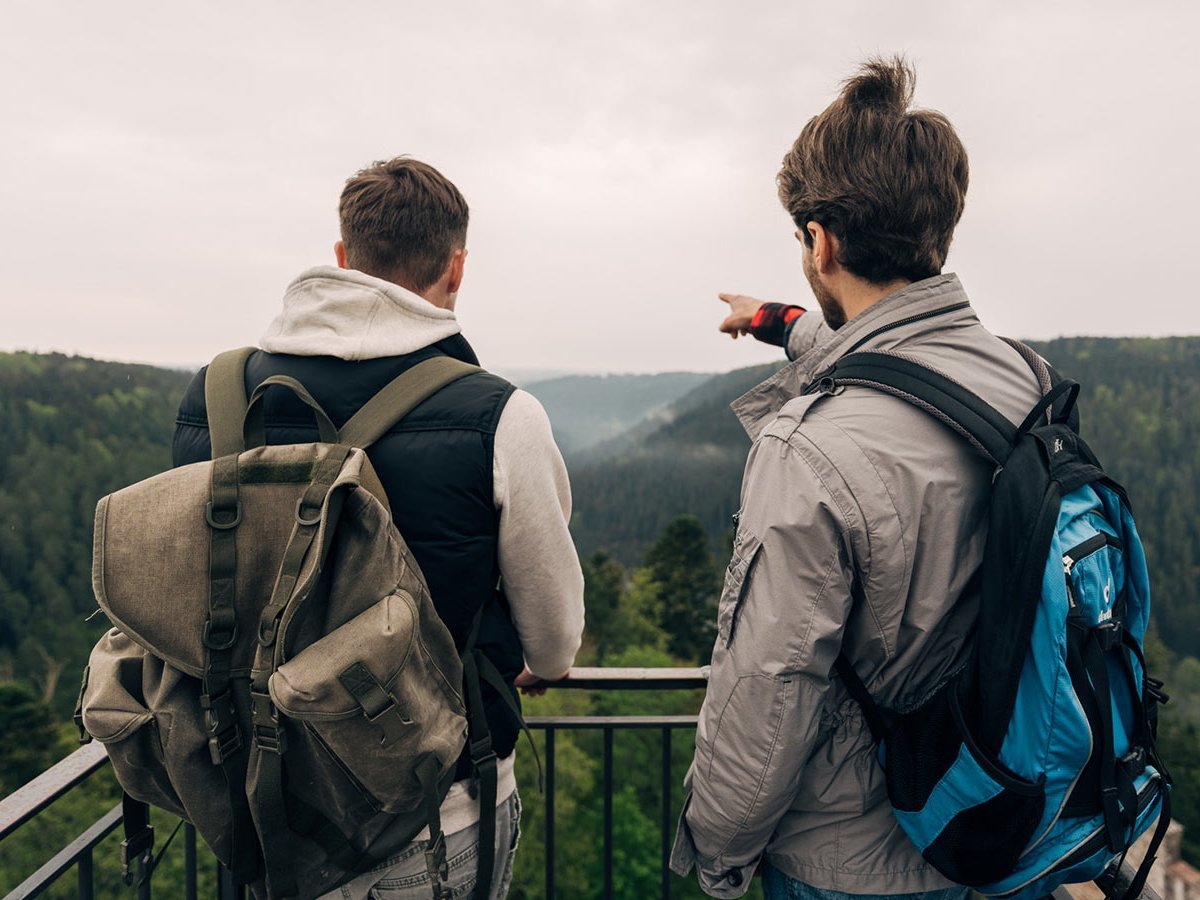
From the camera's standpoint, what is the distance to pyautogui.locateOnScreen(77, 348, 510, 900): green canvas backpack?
138cm

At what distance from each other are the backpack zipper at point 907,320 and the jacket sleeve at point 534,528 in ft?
2.10

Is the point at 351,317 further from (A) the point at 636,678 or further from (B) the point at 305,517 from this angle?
(A) the point at 636,678

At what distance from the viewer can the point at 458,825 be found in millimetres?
1685

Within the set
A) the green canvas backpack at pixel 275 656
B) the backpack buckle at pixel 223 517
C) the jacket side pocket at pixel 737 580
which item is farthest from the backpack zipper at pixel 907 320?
the backpack buckle at pixel 223 517

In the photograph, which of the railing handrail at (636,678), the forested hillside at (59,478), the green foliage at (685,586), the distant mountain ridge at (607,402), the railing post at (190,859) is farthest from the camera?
the distant mountain ridge at (607,402)

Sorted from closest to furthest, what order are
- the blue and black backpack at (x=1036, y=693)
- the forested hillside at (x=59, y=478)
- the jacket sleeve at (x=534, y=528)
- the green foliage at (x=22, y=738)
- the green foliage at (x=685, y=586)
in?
the blue and black backpack at (x=1036, y=693) < the jacket sleeve at (x=534, y=528) < the green foliage at (x=22, y=738) < the green foliage at (x=685, y=586) < the forested hillside at (x=59, y=478)

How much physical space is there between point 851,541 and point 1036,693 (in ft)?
1.29

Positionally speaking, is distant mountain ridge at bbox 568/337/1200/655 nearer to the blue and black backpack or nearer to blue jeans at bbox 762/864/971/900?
blue jeans at bbox 762/864/971/900

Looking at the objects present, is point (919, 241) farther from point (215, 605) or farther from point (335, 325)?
point (215, 605)

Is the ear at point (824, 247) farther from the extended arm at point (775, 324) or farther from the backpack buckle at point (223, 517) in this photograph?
the backpack buckle at point (223, 517)

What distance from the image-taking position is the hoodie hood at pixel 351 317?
160cm

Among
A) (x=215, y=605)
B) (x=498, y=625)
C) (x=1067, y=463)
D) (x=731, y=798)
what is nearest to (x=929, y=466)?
(x=1067, y=463)

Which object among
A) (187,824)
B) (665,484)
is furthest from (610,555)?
(187,824)

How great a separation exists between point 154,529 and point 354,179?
2.90 ft
